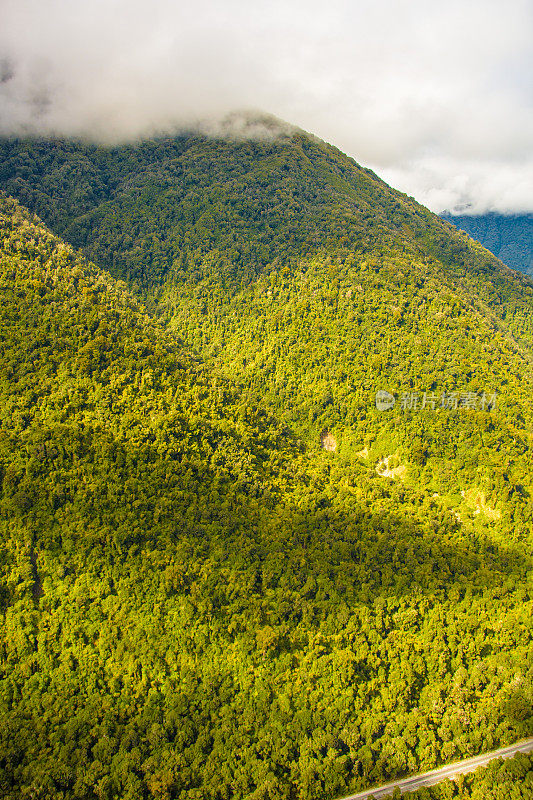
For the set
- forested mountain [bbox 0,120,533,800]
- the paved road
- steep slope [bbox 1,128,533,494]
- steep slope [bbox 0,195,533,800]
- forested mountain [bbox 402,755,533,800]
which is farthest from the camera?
steep slope [bbox 1,128,533,494]

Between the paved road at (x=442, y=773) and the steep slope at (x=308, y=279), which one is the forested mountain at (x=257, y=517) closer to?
the steep slope at (x=308, y=279)

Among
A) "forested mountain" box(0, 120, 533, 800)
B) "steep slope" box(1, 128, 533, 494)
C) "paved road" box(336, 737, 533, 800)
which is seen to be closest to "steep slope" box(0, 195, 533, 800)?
"forested mountain" box(0, 120, 533, 800)

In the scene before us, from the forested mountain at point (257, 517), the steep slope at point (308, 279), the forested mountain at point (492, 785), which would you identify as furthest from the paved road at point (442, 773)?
the steep slope at point (308, 279)

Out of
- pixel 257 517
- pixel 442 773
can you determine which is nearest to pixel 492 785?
pixel 442 773

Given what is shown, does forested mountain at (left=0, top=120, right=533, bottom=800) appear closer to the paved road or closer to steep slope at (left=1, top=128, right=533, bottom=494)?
steep slope at (left=1, top=128, right=533, bottom=494)

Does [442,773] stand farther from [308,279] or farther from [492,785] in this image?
[308,279]
